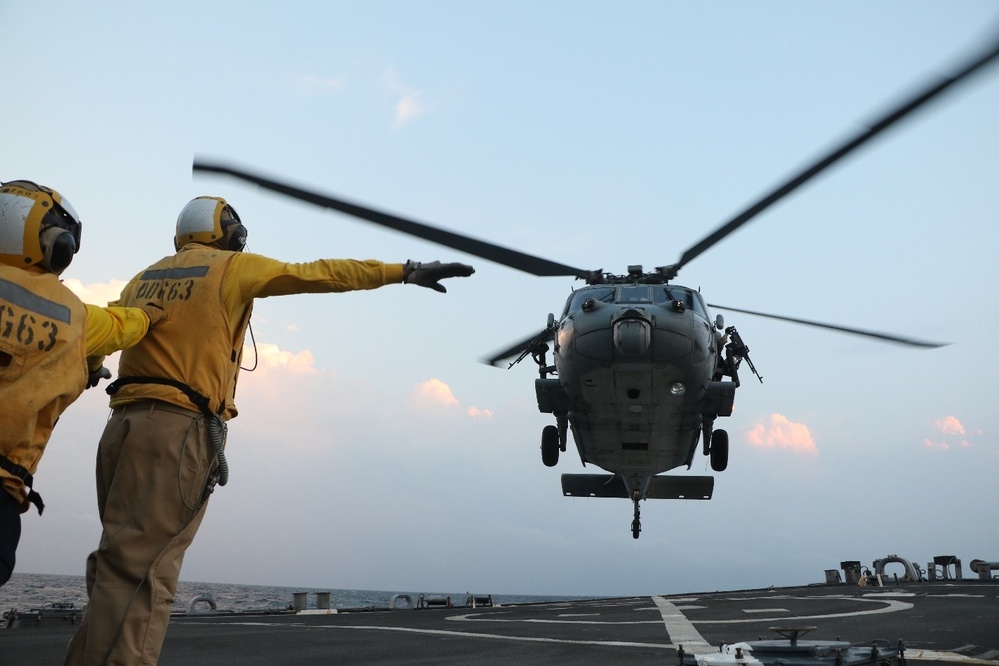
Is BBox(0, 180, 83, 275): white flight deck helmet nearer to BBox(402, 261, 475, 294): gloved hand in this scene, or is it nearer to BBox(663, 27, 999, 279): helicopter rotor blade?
BBox(402, 261, 475, 294): gloved hand

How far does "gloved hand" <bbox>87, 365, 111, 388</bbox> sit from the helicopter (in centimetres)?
646

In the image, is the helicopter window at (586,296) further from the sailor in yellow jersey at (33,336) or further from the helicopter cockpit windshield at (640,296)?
the sailor in yellow jersey at (33,336)

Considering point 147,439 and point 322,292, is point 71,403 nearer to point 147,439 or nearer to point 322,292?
point 147,439

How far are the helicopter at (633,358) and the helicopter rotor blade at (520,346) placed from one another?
26 mm

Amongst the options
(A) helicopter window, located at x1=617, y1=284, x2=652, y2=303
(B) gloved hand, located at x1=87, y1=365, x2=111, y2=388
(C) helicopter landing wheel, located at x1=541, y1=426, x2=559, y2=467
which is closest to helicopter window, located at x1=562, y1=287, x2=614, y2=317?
(A) helicopter window, located at x1=617, y1=284, x2=652, y2=303

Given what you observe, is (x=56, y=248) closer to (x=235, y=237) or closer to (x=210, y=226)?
(x=210, y=226)

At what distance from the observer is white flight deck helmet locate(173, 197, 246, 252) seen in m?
4.92

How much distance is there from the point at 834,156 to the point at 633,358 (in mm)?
4854

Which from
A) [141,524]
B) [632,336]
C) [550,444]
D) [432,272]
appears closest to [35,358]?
[141,524]

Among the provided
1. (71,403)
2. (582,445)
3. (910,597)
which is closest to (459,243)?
(582,445)

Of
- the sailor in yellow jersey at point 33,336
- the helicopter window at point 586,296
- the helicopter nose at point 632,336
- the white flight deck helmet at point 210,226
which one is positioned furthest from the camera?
the helicopter window at point 586,296

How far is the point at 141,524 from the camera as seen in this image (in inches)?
156

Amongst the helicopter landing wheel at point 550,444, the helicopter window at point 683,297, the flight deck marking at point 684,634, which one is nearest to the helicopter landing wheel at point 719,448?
the helicopter landing wheel at point 550,444

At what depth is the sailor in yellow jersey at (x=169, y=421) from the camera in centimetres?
388
